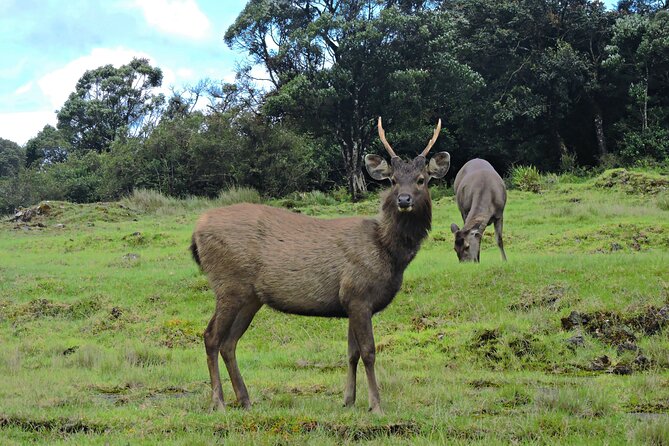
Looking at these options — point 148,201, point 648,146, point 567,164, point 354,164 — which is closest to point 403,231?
point 148,201

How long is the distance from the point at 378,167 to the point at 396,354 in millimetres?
2904

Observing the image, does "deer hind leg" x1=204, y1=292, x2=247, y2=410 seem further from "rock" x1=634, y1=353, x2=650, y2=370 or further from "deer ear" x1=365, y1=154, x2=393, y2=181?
"rock" x1=634, y1=353, x2=650, y2=370

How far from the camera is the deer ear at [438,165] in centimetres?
691

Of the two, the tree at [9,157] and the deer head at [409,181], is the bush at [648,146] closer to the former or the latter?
the deer head at [409,181]

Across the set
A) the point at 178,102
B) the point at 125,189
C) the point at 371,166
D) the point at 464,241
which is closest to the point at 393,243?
the point at 371,166

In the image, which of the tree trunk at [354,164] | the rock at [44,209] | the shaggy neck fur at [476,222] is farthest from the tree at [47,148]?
the shaggy neck fur at [476,222]

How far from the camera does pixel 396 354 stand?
8789 mm

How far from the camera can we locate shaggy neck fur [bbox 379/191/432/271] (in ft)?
21.3

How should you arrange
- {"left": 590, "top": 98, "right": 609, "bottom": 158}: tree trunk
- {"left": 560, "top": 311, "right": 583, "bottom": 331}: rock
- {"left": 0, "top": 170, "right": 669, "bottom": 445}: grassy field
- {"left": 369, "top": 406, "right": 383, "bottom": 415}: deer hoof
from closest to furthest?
{"left": 0, "top": 170, "right": 669, "bottom": 445}: grassy field, {"left": 369, "top": 406, "right": 383, "bottom": 415}: deer hoof, {"left": 560, "top": 311, "right": 583, "bottom": 331}: rock, {"left": 590, "top": 98, "right": 609, "bottom": 158}: tree trunk

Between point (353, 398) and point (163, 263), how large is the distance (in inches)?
392

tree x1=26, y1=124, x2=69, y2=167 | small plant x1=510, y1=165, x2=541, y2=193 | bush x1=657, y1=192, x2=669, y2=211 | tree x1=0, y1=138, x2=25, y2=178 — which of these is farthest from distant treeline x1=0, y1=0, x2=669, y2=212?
tree x1=0, y1=138, x2=25, y2=178

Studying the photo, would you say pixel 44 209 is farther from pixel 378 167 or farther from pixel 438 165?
pixel 438 165

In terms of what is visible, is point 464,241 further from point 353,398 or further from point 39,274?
point 39,274

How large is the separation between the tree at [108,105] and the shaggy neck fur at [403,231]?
1976 inches
